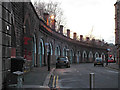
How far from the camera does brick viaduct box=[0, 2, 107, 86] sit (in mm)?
9632

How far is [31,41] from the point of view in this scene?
21.2 m

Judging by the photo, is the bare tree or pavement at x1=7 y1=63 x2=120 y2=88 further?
the bare tree

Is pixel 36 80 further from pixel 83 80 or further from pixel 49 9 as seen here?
pixel 49 9

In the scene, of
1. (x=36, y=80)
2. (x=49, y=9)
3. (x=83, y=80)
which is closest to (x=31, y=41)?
(x=83, y=80)

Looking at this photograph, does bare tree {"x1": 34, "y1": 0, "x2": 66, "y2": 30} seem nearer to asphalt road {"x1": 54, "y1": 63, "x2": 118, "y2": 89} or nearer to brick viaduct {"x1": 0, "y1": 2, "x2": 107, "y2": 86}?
brick viaduct {"x1": 0, "y1": 2, "x2": 107, "y2": 86}

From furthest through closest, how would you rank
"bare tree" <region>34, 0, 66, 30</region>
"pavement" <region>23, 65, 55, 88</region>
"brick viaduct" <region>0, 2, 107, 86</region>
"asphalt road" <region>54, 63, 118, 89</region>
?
"bare tree" <region>34, 0, 66, 30</region> → "asphalt road" <region>54, 63, 118, 89</region> → "pavement" <region>23, 65, 55, 88</region> → "brick viaduct" <region>0, 2, 107, 86</region>

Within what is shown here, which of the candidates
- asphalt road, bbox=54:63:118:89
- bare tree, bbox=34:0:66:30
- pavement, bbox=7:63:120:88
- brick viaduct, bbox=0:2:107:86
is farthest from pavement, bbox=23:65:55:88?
bare tree, bbox=34:0:66:30

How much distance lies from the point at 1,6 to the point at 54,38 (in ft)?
110

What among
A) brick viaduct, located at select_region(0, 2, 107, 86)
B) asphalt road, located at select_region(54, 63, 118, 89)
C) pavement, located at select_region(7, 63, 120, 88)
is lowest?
asphalt road, located at select_region(54, 63, 118, 89)

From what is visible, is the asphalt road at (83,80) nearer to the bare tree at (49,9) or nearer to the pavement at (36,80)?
the pavement at (36,80)

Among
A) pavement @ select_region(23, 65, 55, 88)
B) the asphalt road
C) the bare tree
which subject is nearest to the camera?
pavement @ select_region(23, 65, 55, 88)

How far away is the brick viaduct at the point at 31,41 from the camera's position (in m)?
9.63

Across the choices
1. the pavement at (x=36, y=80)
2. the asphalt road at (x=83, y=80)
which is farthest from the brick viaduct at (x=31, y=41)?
the asphalt road at (x=83, y=80)

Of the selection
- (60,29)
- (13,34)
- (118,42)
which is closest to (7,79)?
(13,34)
